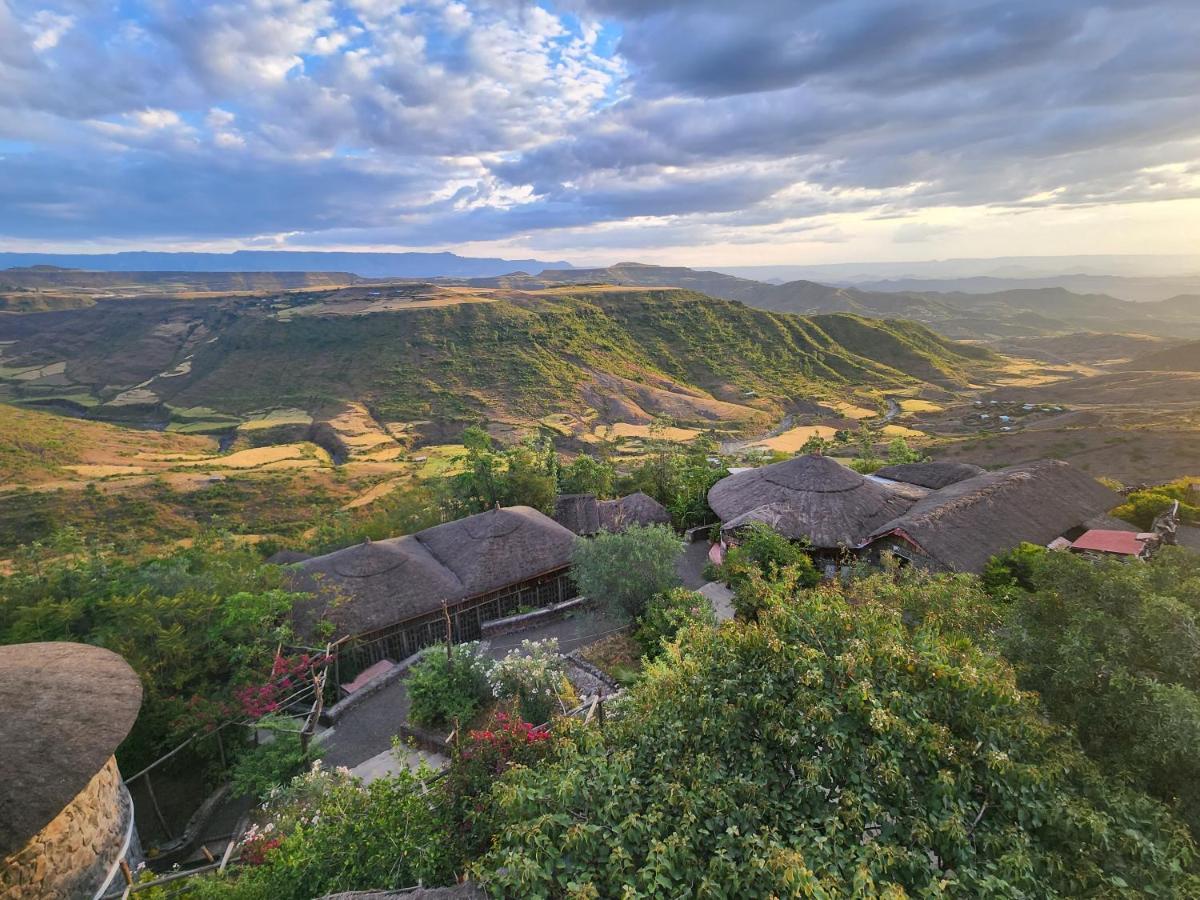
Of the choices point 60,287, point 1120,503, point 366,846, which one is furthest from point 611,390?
point 60,287

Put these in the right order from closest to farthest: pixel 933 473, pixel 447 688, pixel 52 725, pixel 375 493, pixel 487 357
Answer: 1. pixel 52 725
2. pixel 447 688
3. pixel 933 473
4. pixel 375 493
5. pixel 487 357

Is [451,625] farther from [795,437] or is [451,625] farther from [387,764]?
[795,437]

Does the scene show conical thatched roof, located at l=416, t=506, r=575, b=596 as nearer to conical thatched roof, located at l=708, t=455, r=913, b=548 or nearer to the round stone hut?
conical thatched roof, located at l=708, t=455, r=913, b=548

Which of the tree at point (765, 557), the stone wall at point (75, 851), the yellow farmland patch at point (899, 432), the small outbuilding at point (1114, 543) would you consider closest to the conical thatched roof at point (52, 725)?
the stone wall at point (75, 851)

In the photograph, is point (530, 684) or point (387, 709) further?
point (387, 709)

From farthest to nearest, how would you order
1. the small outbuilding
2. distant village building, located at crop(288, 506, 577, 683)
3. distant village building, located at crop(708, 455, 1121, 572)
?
1. distant village building, located at crop(708, 455, 1121, 572)
2. the small outbuilding
3. distant village building, located at crop(288, 506, 577, 683)

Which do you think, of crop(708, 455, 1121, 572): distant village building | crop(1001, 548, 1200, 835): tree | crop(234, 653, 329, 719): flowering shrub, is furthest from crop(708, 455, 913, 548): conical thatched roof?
crop(234, 653, 329, 719): flowering shrub

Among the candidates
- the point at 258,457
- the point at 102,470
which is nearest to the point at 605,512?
the point at 258,457
